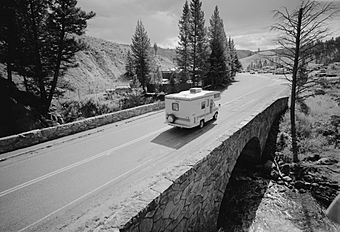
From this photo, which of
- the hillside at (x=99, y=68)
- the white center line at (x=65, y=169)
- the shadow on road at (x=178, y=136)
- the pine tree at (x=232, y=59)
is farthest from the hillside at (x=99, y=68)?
the white center line at (x=65, y=169)

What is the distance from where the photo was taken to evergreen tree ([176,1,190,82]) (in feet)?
103

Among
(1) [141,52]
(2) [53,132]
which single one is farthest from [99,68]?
(2) [53,132]

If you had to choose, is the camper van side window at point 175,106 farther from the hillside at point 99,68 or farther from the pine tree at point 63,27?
the hillside at point 99,68

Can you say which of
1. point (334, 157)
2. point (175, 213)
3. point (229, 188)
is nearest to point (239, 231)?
point (229, 188)

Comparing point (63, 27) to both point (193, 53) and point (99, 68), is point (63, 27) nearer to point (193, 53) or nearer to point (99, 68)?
point (193, 53)

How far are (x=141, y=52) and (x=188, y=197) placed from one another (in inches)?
1119

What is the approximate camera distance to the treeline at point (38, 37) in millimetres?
16016

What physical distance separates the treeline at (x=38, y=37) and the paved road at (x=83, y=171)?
10838mm

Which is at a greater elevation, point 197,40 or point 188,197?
point 197,40

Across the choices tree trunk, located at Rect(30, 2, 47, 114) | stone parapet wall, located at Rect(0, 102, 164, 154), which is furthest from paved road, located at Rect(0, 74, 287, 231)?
tree trunk, located at Rect(30, 2, 47, 114)

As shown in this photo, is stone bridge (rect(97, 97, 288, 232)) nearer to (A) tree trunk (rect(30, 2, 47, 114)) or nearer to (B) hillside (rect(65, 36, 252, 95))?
(A) tree trunk (rect(30, 2, 47, 114))

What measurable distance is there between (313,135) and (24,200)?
1908 centimetres

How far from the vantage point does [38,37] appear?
57.9 feet

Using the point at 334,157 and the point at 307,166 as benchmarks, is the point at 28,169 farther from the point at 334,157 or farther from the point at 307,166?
the point at 334,157
